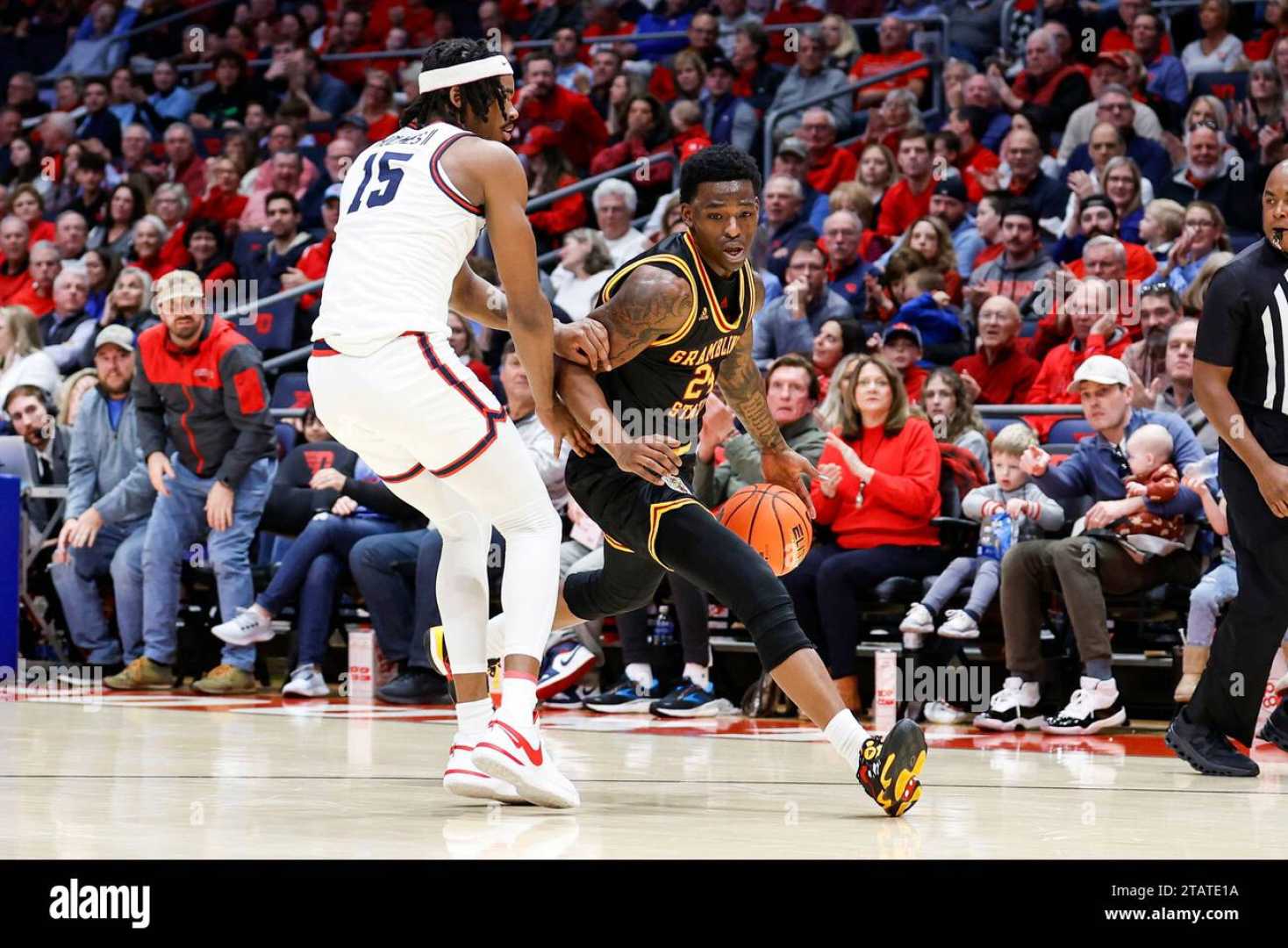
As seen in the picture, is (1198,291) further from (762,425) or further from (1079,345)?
(762,425)

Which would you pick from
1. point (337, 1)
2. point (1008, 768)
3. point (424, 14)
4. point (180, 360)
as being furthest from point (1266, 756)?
Result: point (337, 1)

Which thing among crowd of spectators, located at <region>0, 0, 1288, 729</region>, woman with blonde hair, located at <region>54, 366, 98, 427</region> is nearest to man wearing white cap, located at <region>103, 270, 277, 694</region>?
crowd of spectators, located at <region>0, 0, 1288, 729</region>

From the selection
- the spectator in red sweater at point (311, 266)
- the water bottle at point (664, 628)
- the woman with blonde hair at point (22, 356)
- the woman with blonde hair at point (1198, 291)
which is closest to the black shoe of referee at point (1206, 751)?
the woman with blonde hair at point (1198, 291)

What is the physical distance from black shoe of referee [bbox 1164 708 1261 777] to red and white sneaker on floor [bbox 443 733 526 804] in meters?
2.24

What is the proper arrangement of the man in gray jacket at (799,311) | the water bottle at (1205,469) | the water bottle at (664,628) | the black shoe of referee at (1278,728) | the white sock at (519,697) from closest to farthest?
1. the white sock at (519,697)
2. the black shoe of referee at (1278,728)
3. the water bottle at (1205,469)
4. the water bottle at (664,628)
5. the man in gray jacket at (799,311)

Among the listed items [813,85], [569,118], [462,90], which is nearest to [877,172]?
[813,85]

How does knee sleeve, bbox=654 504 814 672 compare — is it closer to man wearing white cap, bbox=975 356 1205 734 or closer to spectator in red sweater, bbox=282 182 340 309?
man wearing white cap, bbox=975 356 1205 734

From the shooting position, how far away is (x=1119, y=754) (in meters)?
6.20

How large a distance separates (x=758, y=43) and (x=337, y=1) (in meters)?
5.42

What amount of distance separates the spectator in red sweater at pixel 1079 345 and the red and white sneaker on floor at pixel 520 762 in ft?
14.9

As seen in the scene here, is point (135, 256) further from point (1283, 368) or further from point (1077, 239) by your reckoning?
point (1283, 368)

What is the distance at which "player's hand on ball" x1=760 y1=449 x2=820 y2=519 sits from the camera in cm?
518

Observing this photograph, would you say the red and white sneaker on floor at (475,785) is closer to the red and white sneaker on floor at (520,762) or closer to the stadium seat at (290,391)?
the red and white sneaker on floor at (520,762)

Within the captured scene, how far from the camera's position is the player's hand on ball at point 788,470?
17.0ft
